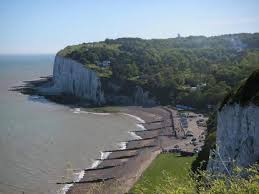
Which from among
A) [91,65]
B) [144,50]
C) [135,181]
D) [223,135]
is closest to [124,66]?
[91,65]

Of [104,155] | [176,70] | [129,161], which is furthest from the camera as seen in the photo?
[176,70]

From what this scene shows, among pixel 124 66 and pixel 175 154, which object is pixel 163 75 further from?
pixel 175 154

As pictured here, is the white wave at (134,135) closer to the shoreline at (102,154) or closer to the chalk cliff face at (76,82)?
the shoreline at (102,154)

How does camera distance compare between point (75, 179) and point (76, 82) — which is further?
point (76, 82)

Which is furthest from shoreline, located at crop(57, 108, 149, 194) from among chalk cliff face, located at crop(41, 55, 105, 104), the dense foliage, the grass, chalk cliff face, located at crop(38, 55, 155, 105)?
chalk cliff face, located at crop(41, 55, 105, 104)

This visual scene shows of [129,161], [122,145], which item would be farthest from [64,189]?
[122,145]

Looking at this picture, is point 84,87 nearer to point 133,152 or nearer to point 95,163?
point 133,152

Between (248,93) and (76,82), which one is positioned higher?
(248,93)
